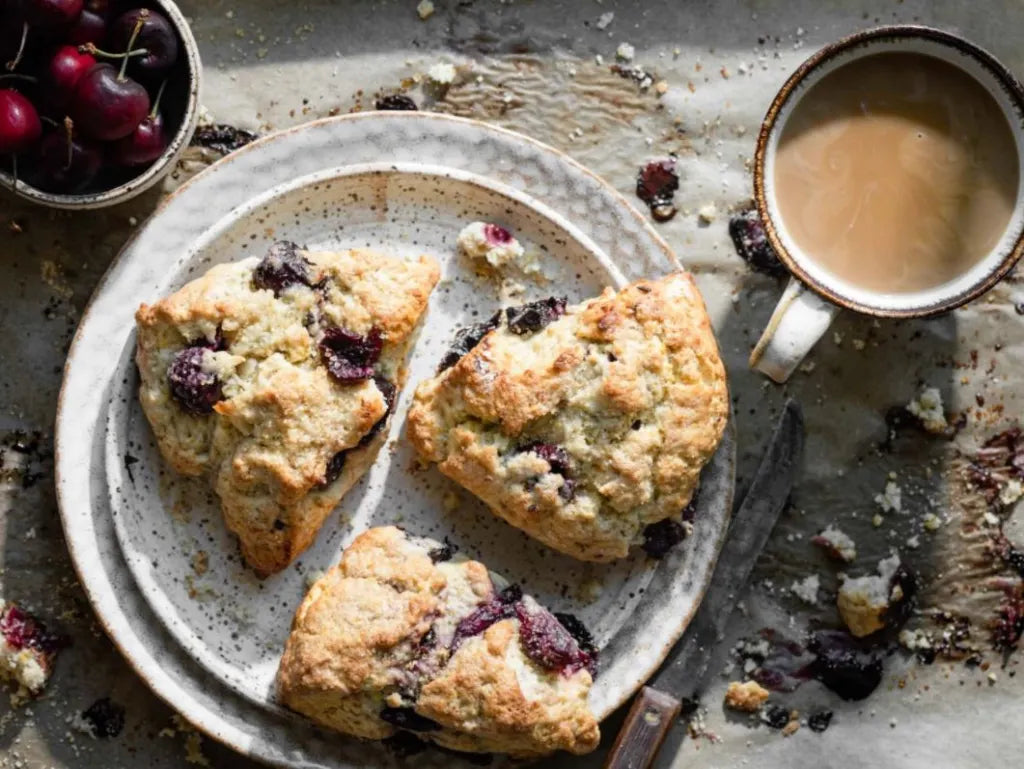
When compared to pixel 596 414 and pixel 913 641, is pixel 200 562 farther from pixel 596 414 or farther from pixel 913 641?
pixel 913 641

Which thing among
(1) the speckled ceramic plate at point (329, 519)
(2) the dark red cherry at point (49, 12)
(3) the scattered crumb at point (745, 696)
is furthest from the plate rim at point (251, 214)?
(3) the scattered crumb at point (745, 696)

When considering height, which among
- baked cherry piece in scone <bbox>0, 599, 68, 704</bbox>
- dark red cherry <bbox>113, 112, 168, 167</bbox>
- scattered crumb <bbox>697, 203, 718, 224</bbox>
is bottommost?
baked cherry piece in scone <bbox>0, 599, 68, 704</bbox>

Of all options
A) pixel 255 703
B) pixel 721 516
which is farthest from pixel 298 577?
pixel 721 516

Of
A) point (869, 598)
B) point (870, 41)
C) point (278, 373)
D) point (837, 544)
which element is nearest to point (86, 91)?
point (278, 373)

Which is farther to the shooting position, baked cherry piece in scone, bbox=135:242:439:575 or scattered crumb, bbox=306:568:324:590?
scattered crumb, bbox=306:568:324:590

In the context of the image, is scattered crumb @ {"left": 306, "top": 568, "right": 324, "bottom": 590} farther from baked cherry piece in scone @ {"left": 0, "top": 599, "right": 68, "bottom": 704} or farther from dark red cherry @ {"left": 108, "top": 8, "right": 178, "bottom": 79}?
dark red cherry @ {"left": 108, "top": 8, "right": 178, "bottom": 79}

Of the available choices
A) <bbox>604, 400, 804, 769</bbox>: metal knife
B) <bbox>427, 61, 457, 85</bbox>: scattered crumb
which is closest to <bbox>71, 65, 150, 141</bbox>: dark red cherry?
<bbox>427, 61, 457, 85</bbox>: scattered crumb
